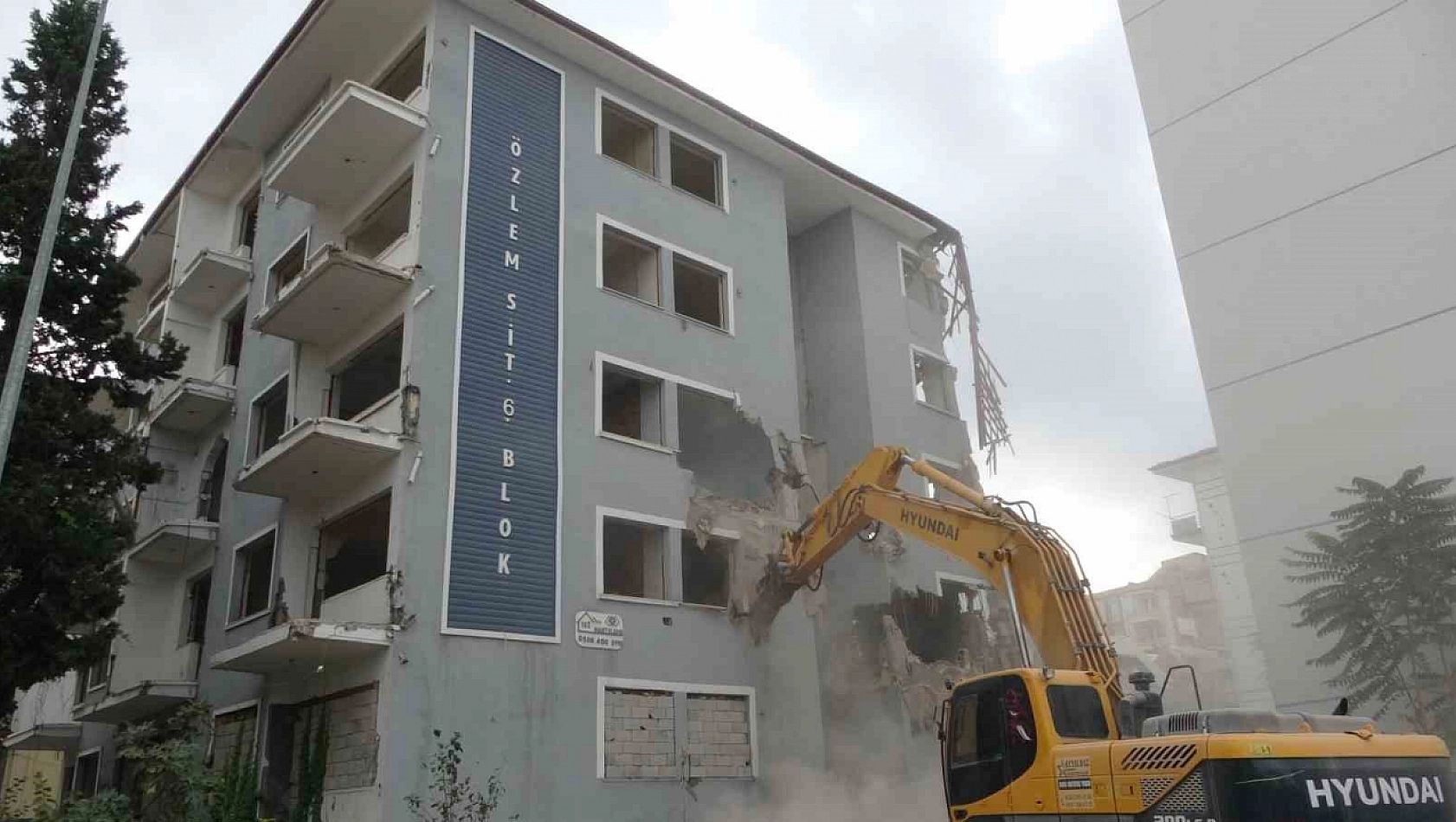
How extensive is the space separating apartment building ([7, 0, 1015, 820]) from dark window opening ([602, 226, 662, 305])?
0.07m

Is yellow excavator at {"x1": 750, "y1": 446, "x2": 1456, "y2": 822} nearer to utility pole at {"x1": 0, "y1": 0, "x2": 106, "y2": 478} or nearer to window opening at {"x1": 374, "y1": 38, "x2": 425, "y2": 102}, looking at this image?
utility pole at {"x1": 0, "y1": 0, "x2": 106, "y2": 478}

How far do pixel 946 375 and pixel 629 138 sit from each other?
33.8ft

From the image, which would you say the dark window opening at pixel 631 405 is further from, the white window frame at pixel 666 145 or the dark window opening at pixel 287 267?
the dark window opening at pixel 287 267

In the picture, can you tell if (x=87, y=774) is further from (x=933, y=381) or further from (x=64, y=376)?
(x=933, y=381)

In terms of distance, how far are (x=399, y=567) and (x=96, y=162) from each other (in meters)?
10.1

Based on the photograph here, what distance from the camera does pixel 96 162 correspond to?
19.3 meters

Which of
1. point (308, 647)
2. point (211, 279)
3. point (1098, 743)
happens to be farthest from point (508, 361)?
point (1098, 743)

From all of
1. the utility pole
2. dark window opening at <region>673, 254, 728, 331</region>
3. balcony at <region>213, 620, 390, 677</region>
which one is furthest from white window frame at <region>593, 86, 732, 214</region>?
balcony at <region>213, 620, 390, 677</region>

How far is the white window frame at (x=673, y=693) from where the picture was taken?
17241mm

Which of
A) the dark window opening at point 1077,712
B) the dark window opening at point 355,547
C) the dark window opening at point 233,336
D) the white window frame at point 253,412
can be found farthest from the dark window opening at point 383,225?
the dark window opening at point 1077,712

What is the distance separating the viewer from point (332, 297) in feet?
61.9

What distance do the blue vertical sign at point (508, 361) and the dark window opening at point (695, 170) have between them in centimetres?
351

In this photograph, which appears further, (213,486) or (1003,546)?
(213,486)

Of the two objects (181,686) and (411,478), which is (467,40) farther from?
(181,686)
